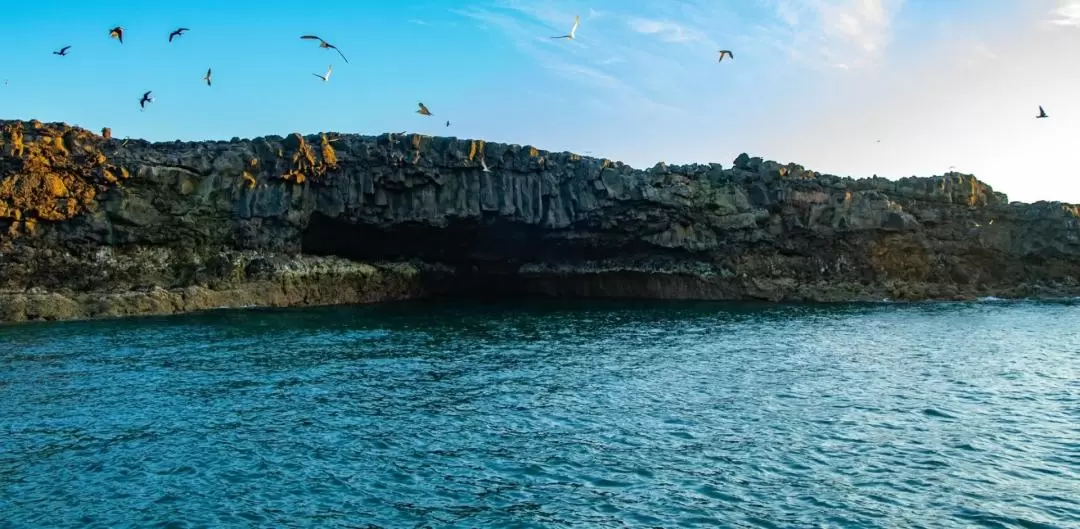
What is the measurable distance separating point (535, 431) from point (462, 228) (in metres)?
45.0

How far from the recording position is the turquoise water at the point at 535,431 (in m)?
15.9

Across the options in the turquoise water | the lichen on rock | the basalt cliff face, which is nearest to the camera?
the turquoise water

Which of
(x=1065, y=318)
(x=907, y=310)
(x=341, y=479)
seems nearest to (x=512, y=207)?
(x=907, y=310)

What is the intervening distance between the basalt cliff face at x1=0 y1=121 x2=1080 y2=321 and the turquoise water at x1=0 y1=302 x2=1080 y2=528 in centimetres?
1418

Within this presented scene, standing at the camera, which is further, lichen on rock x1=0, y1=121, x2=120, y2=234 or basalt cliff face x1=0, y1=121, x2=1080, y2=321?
basalt cliff face x1=0, y1=121, x2=1080, y2=321

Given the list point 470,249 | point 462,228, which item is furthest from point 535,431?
point 470,249

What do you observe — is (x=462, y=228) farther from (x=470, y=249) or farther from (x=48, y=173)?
(x=48, y=173)

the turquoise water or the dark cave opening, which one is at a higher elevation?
the dark cave opening

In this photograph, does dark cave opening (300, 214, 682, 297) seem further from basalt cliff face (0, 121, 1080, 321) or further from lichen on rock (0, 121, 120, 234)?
lichen on rock (0, 121, 120, 234)

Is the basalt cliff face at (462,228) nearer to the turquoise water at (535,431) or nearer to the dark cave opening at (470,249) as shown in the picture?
the dark cave opening at (470,249)

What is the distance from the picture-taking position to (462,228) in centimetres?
6562

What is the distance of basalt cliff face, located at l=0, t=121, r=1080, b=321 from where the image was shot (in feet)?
175

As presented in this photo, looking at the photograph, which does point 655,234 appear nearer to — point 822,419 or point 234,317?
point 234,317

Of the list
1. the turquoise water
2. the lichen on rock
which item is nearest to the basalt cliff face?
the lichen on rock
